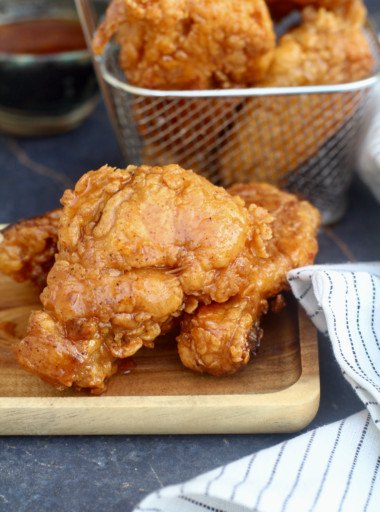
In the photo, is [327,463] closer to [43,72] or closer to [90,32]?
[90,32]

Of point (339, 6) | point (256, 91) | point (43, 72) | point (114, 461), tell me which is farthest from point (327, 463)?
point (43, 72)

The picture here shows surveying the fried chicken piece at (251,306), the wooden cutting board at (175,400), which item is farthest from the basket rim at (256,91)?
the wooden cutting board at (175,400)

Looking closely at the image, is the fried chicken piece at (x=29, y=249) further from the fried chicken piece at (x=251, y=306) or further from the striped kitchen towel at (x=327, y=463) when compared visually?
the striped kitchen towel at (x=327, y=463)

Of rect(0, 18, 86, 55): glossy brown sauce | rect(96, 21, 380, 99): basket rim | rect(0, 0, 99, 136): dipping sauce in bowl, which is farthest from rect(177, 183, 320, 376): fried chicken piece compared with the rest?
rect(0, 18, 86, 55): glossy brown sauce

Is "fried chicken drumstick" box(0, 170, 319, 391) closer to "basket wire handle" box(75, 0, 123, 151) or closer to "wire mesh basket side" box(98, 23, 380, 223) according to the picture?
"wire mesh basket side" box(98, 23, 380, 223)

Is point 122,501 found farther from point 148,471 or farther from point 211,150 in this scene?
point 211,150

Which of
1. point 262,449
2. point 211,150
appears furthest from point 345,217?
point 262,449
